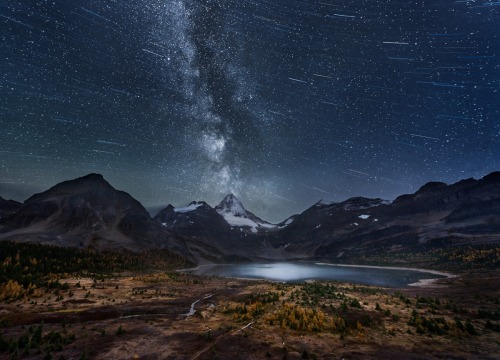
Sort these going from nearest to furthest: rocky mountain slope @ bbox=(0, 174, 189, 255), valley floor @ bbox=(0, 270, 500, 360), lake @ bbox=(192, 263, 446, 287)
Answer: valley floor @ bbox=(0, 270, 500, 360) < lake @ bbox=(192, 263, 446, 287) < rocky mountain slope @ bbox=(0, 174, 189, 255)

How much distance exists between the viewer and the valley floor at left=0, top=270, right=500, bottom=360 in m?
18.5

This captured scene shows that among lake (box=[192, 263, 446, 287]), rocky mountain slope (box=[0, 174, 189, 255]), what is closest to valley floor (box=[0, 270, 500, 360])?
lake (box=[192, 263, 446, 287])

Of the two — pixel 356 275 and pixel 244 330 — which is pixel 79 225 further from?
pixel 244 330

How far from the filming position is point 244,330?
76.3ft

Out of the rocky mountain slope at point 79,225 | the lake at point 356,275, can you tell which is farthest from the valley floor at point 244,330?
the rocky mountain slope at point 79,225

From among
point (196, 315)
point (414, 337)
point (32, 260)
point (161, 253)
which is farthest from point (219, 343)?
point (161, 253)

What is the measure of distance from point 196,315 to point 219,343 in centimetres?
1057

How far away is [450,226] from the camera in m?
184

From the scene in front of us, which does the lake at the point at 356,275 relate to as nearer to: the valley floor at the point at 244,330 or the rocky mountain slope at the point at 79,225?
the valley floor at the point at 244,330

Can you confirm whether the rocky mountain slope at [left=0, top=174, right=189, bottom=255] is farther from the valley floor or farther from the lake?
the valley floor

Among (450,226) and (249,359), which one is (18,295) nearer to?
(249,359)

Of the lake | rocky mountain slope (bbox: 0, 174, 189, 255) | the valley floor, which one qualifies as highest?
rocky mountain slope (bbox: 0, 174, 189, 255)

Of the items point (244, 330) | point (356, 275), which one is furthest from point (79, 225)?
point (244, 330)

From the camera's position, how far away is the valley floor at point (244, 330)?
18484 millimetres
